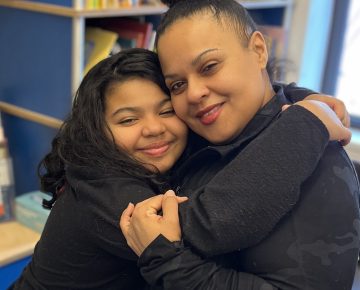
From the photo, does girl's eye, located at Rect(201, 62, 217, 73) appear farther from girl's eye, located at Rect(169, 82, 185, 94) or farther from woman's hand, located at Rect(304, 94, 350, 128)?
woman's hand, located at Rect(304, 94, 350, 128)

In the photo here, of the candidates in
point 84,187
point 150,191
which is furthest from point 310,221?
point 84,187

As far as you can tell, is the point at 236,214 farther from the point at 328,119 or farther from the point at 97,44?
the point at 97,44

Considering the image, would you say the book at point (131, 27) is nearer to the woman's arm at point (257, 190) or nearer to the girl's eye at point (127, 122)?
the girl's eye at point (127, 122)

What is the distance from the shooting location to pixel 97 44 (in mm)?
1758

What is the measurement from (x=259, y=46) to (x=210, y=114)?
7.1 inches

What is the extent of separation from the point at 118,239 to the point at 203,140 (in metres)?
0.32

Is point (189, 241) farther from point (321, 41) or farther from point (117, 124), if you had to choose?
point (321, 41)

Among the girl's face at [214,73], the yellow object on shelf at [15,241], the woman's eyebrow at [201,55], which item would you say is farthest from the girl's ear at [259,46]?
the yellow object on shelf at [15,241]

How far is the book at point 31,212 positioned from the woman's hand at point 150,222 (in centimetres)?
100

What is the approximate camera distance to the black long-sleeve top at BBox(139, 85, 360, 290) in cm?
74

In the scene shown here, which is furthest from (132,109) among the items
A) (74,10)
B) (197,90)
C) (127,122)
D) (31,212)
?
(31,212)

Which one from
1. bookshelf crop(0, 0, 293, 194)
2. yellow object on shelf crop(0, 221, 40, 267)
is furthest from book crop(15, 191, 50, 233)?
bookshelf crop(0, 0, 293, 194)

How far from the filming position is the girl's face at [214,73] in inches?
34.8

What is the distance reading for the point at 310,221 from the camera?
76 cm
